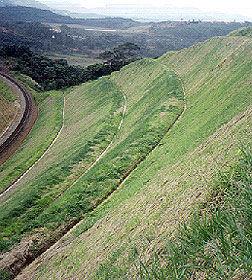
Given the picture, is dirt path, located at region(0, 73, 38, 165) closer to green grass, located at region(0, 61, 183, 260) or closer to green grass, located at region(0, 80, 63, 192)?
green grass, located at region(0, 80, 63, 192)

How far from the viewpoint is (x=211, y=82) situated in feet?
139

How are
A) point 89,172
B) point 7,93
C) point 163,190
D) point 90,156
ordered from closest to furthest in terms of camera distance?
point 163,190 < point 89,172 < point 90,156 < point 7,93

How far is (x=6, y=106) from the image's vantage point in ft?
227

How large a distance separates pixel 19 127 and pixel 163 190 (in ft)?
140

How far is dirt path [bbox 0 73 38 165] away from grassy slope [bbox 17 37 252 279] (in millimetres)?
22353

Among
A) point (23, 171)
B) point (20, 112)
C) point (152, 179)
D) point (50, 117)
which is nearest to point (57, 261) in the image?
point (152, 179)

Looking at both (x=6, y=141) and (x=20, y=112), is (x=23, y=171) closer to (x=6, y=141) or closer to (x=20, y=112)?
(x=6, y=141)

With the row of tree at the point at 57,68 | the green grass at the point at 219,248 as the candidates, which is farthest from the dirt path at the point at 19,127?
the green grass at the point at 219,248

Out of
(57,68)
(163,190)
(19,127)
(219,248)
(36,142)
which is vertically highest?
(219,248)

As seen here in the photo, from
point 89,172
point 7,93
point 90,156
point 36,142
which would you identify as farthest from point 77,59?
point 89,172

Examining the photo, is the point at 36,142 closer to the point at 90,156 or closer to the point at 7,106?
the point at 90,156

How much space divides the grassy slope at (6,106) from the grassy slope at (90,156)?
9.53 meters

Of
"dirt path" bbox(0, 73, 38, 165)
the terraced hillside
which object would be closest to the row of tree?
"dirt path" bbox(0, 73, 38, 165)

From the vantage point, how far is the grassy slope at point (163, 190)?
16109 millimetres
